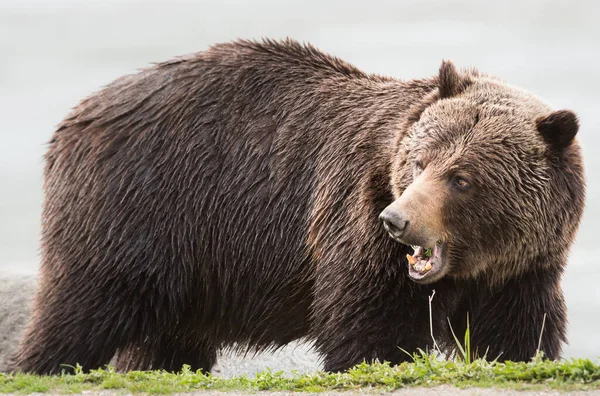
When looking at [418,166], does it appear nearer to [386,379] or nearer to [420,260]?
[420,260]

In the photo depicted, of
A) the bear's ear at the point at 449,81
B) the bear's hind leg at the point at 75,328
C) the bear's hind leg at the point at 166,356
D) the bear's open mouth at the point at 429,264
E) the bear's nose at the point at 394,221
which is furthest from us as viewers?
the bear's hind leg at the point at 166,356

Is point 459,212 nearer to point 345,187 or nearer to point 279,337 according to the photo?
point 345,187

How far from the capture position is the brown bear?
6.68 m

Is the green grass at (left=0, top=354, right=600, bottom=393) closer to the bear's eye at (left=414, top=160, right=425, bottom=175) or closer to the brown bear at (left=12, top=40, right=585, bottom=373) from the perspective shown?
the brown bear at (left=12, top=40, right=585, bottom=373)

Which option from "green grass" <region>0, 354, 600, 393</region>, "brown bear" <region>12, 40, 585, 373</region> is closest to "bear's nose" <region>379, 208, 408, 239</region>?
"brown bear" <region>12, 40, 585, 373</region>

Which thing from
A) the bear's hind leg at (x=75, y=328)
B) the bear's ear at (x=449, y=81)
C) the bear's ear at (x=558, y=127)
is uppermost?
the bear's ear at (x=449, y=81)

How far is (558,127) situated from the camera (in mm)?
6613

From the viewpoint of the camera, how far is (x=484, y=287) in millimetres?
7059

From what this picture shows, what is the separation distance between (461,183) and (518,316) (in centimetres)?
116

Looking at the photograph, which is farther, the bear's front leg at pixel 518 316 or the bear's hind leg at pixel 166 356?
the bear's hind leg at pixel 166 356

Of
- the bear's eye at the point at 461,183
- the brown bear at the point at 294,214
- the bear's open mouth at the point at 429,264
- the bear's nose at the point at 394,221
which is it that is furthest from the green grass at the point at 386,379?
the bear's eye at the point at 461,183

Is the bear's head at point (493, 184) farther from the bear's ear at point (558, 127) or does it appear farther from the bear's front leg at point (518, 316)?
the bear's front leg at point (518, 316)

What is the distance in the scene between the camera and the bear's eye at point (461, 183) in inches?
259

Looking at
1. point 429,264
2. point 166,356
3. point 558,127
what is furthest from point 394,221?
point 166,356
